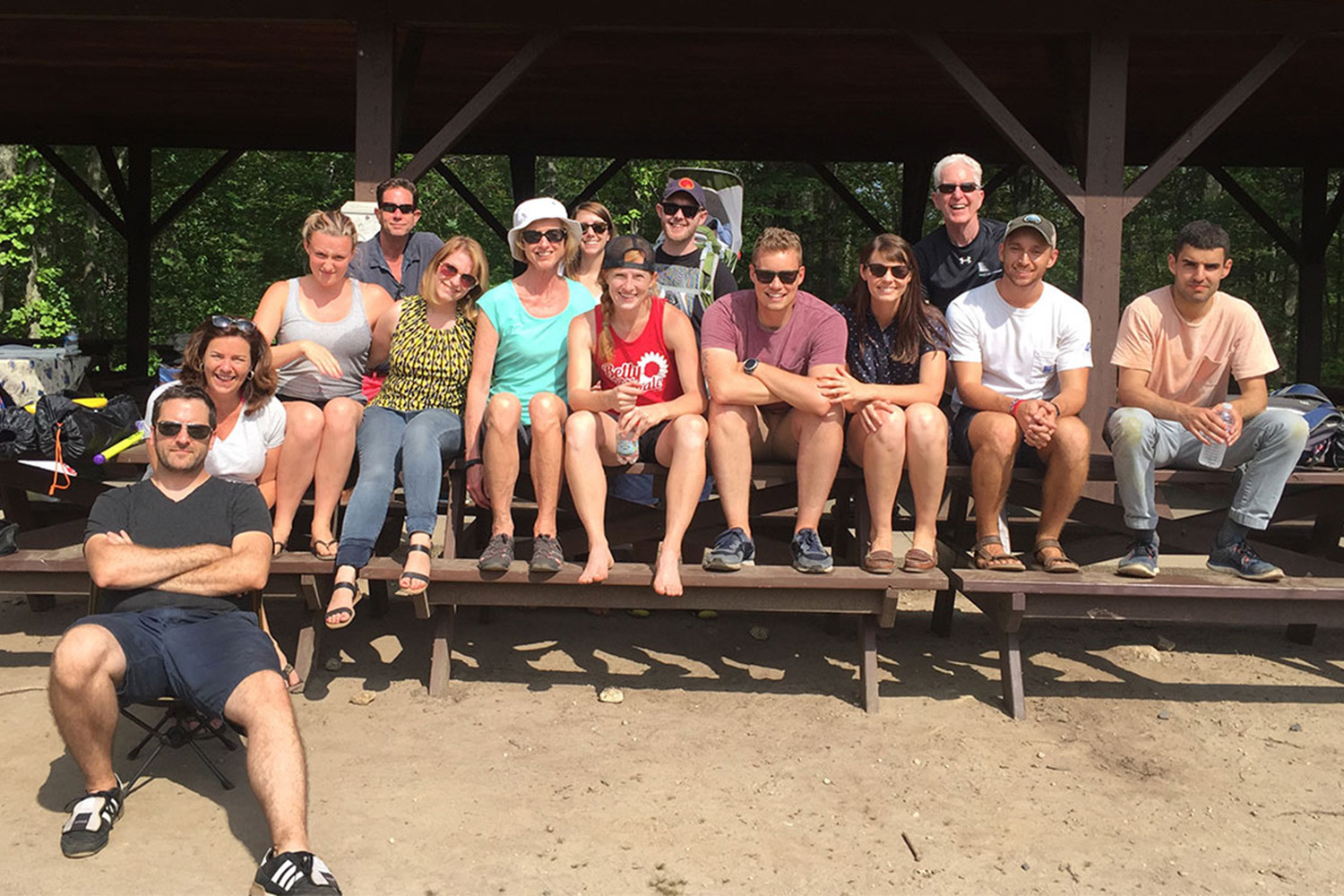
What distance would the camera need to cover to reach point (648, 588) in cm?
402

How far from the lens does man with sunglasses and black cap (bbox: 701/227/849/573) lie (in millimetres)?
4078

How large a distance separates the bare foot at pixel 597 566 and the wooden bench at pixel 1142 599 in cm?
131

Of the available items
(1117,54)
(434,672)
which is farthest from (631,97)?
(434,672)

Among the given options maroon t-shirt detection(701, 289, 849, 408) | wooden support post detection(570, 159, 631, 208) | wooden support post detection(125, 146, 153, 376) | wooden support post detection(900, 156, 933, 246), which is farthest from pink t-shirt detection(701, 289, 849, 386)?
wooden support post detection(125, 146, 153, 376)

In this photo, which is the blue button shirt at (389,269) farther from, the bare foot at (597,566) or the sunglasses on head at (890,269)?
the sunglasses on head at (890,269)

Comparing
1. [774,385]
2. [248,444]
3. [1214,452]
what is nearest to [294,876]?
[248,444]

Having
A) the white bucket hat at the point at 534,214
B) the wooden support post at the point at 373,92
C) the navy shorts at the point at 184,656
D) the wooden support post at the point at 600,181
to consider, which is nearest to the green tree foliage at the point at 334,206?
the wooden support post at the point at 600,181

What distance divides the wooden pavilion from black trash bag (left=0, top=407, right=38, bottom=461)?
1.92 metres

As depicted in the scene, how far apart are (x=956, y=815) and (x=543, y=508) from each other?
1.80m

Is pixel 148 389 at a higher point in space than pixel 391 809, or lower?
higher

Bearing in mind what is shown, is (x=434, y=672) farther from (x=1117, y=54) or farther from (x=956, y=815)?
(x=1117, y=54)

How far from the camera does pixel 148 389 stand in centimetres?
1098

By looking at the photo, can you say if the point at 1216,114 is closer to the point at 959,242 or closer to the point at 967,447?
the point at 959,242

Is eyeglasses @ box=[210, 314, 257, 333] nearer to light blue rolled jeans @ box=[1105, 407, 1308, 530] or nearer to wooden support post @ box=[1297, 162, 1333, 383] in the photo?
light blue rolled jeans @ box=[1105, 407, 1308, 530]
